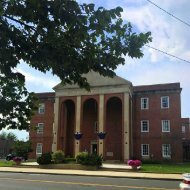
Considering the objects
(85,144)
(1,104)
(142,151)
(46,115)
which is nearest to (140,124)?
(142,151)

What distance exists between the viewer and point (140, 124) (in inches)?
2050

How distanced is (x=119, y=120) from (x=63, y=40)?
4670 cm

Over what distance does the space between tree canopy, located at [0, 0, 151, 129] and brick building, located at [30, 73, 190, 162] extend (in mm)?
41073

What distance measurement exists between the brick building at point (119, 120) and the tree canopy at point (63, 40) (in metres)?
41.1

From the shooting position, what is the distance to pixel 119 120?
51969 millimetres

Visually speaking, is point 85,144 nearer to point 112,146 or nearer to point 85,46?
point 112,146

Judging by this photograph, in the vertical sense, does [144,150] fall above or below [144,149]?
below

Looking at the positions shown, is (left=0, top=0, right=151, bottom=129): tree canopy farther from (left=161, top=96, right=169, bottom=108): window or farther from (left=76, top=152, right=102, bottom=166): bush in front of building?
(left=161, top=96, right=169, bottom=108): window

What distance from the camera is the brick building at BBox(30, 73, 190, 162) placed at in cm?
4866

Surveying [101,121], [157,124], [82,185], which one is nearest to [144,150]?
[157,124]

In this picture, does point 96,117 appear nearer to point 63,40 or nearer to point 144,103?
point 144,103

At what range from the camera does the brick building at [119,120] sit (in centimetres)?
4866

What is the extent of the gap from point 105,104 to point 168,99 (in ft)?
31.0

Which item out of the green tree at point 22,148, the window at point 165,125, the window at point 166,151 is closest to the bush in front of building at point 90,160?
the window at point 166,151
